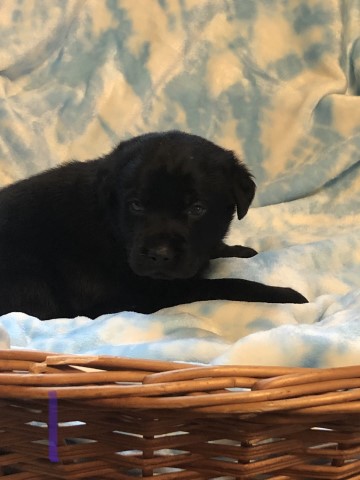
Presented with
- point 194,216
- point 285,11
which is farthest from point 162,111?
point 194,216

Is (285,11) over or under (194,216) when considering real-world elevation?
over

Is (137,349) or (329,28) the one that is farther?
(329,28)

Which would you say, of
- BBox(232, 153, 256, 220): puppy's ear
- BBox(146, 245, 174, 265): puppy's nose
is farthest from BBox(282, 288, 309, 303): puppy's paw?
BBox(146, 245, 174, 265): puppy's nose

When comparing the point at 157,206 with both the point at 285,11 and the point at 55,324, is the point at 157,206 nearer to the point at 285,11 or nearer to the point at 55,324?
the point at 55,324

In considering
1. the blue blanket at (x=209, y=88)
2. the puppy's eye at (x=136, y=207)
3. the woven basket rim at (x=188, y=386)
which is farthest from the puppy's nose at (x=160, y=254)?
the blue blanket at (x=209, y=88)

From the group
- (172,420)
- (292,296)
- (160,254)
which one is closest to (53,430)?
(172,420)

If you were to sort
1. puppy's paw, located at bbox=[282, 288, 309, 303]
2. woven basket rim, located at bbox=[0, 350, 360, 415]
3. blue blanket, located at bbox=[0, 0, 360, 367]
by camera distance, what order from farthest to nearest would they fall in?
blue blanket, located at bbox=[0, 0, 360, 367], puppy's paw, located at bbox=[282, 288, 309, 303], woven basket rim, located at bbox=[0, 350, 360, 415]

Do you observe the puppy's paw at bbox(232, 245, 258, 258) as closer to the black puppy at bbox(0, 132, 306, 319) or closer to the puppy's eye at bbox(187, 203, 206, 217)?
the black puppy at bbox(0, 132, 306, 319)

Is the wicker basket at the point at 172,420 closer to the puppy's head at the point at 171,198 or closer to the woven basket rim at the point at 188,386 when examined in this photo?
the woven basket rim at the point at 188,386
